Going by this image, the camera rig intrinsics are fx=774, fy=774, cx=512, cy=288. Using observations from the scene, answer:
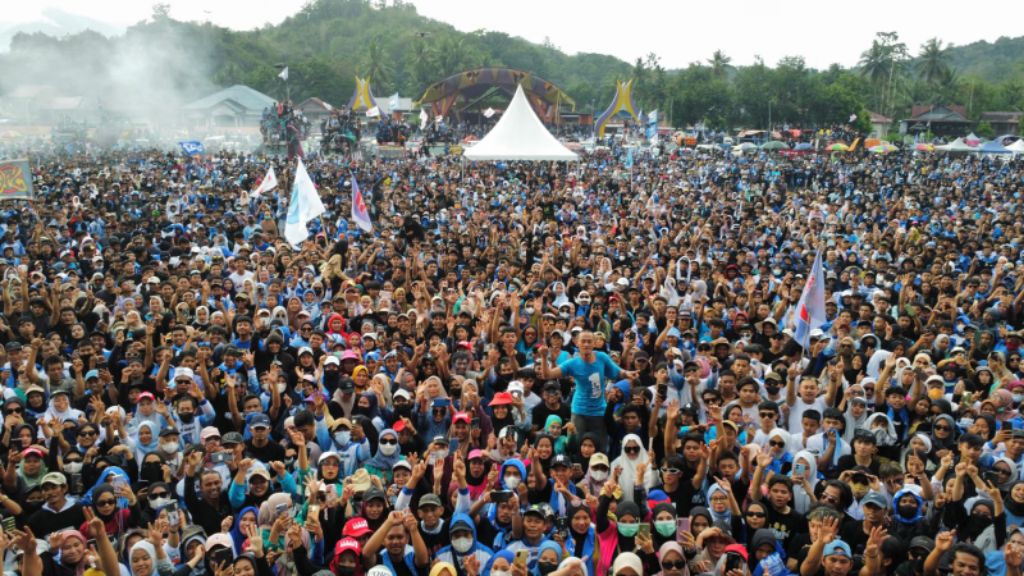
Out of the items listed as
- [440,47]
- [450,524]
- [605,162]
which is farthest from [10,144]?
[440,47]

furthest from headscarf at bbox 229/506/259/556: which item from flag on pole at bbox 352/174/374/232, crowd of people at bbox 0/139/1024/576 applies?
flag on pole at bbox 352/174/374/232

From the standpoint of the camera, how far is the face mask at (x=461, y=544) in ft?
13.9

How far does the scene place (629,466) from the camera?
4.85 m

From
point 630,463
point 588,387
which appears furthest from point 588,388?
point 630,463

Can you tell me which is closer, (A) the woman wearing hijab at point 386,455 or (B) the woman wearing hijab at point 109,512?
(B) the woman wearing hijab at point 109,512

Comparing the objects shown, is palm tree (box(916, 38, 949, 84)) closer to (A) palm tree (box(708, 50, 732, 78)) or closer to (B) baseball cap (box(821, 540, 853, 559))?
(A) palm tree (box(708, 50, 732, 78))

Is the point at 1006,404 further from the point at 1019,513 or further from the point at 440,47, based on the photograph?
the point at 440,47

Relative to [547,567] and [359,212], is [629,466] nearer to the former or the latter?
[547,567]

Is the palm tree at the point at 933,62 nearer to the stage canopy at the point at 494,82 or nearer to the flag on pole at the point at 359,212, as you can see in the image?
the stage canopy at the point at 494,82

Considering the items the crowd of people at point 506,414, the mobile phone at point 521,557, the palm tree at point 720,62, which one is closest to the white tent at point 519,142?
the crowd of people at point 506,414

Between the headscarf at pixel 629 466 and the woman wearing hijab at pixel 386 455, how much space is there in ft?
4.79

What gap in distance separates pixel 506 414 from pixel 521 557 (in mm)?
1793

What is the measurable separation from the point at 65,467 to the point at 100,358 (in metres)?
1.83

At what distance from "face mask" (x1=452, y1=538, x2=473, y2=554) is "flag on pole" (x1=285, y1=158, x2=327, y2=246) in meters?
8.14
